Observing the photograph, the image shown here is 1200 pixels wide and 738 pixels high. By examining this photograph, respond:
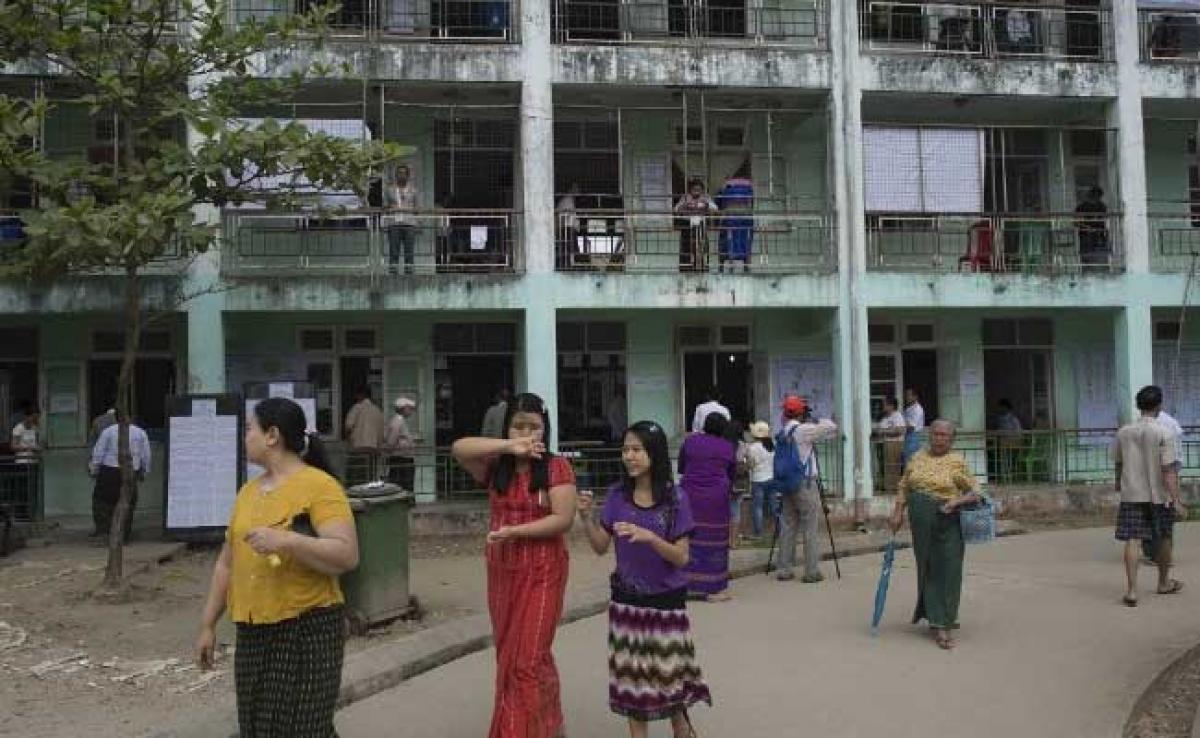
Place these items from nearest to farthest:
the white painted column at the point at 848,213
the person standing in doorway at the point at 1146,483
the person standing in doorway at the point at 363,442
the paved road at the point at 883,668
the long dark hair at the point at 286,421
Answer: the long dark hair at the point at 286,421
the paved road at the point at 883,668
the person standing in doorway at the point at 1146,483
the person standing in doorway at the point at 363,442
the white painted column at the point at 848,213

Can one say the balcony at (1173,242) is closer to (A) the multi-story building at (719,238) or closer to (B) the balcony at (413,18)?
(A) the multi-story building at (719,238)

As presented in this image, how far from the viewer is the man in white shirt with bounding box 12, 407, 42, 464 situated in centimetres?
1438

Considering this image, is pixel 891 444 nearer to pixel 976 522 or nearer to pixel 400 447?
pixel 400 447

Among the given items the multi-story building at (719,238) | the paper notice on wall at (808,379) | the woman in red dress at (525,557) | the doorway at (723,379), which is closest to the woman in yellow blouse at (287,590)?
the woman in red dress at (525,557)

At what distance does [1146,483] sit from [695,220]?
851cm

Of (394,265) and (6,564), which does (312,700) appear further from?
(394,265)

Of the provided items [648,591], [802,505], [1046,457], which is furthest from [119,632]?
[1046,457]

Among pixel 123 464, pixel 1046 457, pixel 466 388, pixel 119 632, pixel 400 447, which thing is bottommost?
pixel 119 632

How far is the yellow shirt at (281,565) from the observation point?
386 cm

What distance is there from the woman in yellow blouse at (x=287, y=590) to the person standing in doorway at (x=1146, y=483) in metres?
7.36

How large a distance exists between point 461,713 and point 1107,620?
17.6ft

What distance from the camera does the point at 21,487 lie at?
1437 centimetres

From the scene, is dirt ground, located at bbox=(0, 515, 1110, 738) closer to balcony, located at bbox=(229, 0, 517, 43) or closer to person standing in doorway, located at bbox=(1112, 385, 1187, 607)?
person standing in doorway, located at bbox=(1112, 385, 1187, 607)

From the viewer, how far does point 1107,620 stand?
857 centimetres
